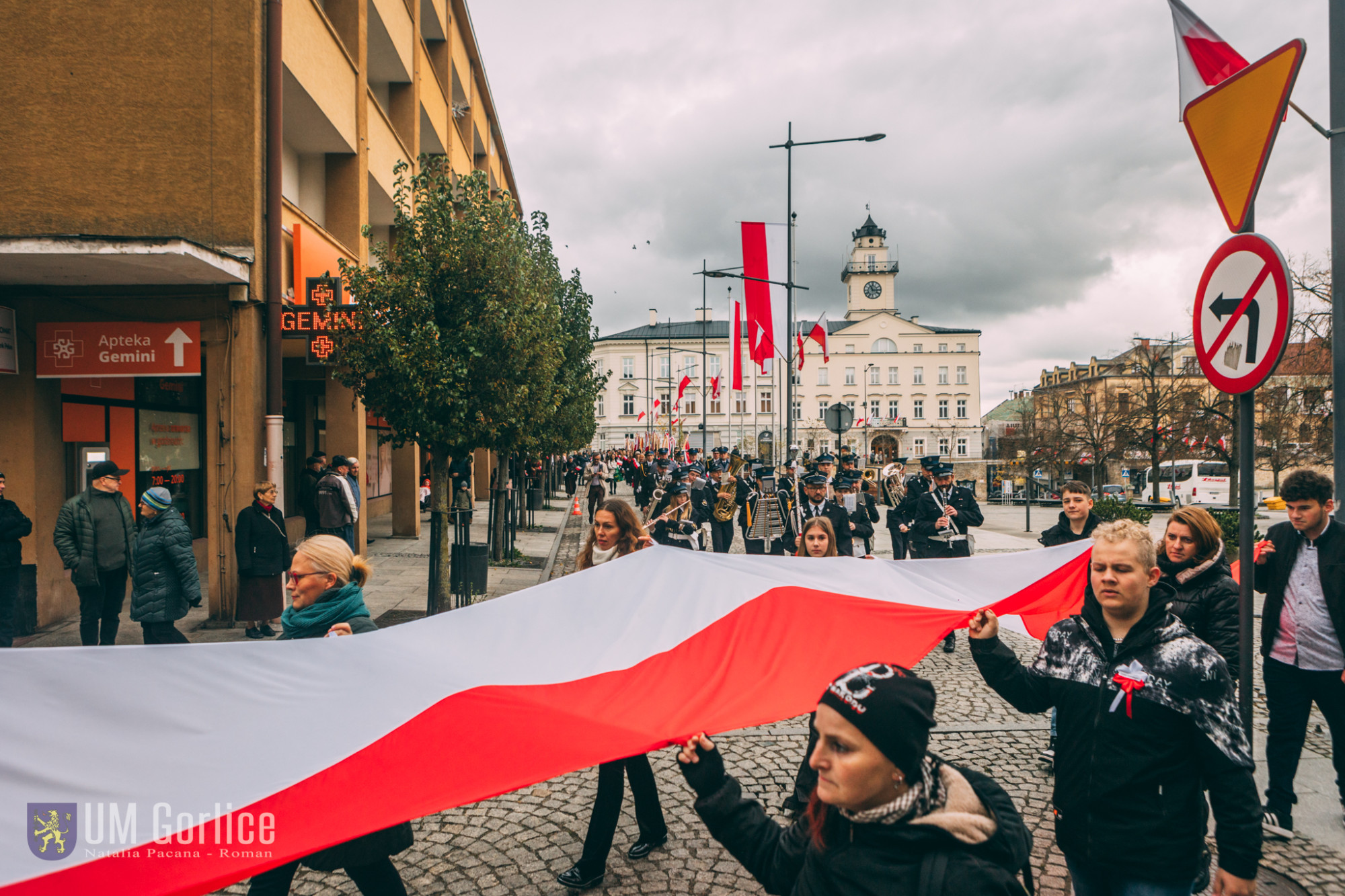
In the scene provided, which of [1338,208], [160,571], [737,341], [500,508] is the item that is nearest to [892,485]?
[500,508]

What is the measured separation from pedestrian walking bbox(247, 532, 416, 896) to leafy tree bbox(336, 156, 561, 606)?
5.80 metres

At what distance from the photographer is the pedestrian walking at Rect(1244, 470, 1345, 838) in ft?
13.5

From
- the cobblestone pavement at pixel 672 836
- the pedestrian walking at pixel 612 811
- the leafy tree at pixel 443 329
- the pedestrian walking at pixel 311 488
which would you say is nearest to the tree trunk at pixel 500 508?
the pedestrian walking at pixel 311 488

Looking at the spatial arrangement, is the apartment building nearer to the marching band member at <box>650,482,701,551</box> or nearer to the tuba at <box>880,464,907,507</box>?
the marching band member at <box>650,482,701,551</box>

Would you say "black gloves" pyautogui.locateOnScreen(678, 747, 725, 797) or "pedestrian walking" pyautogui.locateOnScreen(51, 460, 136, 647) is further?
"pedestrian walking" pyautogui.locateOnScreen(51, 460, 136, 647)

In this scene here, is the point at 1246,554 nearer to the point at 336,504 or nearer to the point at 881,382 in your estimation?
the point at 336,504

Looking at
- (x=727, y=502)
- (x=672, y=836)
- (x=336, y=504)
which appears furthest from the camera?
(x=727, y=502)

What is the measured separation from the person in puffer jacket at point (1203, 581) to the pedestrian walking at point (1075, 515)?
2.14m

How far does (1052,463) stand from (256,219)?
46858 millimetres

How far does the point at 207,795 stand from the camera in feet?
8.08

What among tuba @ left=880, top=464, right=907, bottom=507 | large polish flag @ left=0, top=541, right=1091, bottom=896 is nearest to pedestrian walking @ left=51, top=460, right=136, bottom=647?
large polish flag @ left=0, top=541, right=1091, bottom=896

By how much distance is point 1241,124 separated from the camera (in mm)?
3592

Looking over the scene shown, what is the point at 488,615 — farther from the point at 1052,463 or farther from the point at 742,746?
the point at 1052,463

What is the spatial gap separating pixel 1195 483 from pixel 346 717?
1808 inches
